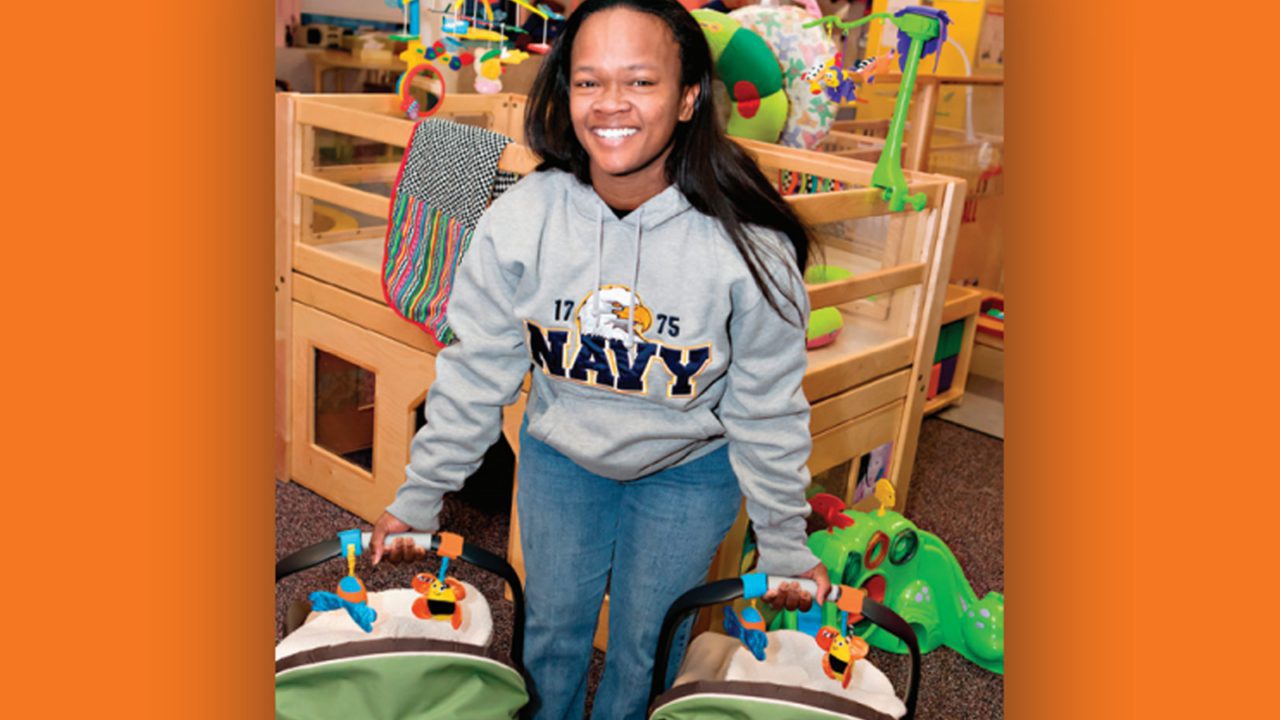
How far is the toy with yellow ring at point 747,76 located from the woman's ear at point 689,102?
1075mm

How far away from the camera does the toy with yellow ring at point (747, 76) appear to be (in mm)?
2160

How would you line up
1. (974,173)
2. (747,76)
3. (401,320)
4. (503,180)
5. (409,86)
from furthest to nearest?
(974,173) < (409,86) < (747,76) < (401,320) < (503,180)

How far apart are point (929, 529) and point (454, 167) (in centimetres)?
137

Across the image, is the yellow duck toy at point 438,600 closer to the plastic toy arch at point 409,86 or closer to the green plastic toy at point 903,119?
the green plastic toy at point 903,119

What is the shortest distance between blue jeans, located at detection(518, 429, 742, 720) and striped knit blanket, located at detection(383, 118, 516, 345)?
625 millimetres

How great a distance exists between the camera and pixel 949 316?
3090 millimetres

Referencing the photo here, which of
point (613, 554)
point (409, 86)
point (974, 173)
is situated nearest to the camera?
point (613, 554)

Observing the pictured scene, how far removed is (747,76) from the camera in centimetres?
220

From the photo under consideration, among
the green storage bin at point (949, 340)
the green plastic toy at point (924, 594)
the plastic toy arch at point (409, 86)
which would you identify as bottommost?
the green plastic toy at point (924, 594)

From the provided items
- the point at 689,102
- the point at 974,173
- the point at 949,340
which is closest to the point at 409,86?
the point at 689,102

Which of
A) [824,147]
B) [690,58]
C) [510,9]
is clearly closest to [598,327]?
[690,58]

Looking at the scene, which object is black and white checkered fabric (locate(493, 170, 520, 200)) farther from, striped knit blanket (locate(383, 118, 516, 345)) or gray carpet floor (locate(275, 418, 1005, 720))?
gray carpet floor (locate(275, 418, 1005, 720))

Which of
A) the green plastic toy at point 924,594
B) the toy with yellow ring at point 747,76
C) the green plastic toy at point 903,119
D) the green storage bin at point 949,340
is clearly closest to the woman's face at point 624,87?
the green plastic toy at point 903,119

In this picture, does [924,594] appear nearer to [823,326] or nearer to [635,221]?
[823,326]
